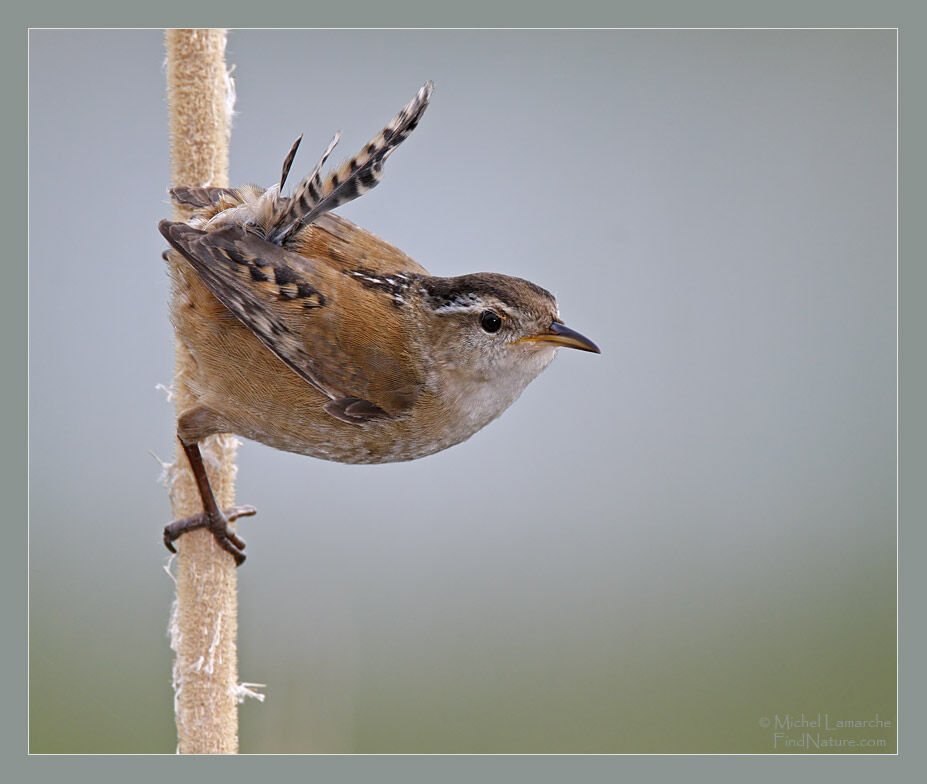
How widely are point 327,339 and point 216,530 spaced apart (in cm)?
66

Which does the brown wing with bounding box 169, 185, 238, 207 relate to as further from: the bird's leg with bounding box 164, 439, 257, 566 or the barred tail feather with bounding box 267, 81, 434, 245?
the bird's leg with bounding box 164, 439, 257, 566

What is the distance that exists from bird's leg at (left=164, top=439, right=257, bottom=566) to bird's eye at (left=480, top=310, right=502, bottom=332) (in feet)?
2.80

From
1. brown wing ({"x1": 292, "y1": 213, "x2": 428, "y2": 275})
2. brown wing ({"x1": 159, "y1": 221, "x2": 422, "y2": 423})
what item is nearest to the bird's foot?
brown wing ({"x1": 159, "y1": 221, "x2": 422, "y2": 423})

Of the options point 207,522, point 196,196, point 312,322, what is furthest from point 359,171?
point 207,522

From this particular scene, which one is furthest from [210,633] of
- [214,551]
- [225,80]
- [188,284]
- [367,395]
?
[225,80]

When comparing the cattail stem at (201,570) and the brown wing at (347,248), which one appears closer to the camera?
the cattail stem at (201,570)

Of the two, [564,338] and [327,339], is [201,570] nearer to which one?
[327,339]

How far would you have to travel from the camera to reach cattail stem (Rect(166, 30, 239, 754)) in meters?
2.30

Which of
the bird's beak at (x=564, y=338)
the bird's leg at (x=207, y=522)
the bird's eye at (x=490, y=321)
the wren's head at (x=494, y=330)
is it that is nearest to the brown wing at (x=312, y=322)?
the wren's head at (x=494, y=330)

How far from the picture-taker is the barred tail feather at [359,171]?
2.03m

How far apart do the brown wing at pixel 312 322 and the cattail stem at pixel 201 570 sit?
0.20 m

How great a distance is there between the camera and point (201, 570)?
2449 mm

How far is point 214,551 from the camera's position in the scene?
2516 mm

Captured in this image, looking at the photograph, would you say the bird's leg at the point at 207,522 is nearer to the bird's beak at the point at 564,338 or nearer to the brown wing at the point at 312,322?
the brown wing at the point at 312,322
